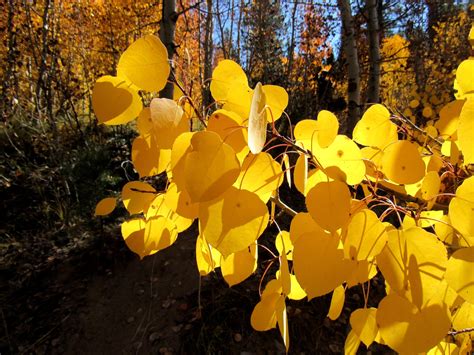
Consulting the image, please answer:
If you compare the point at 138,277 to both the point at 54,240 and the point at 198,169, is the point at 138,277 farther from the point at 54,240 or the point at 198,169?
the point at 198,169

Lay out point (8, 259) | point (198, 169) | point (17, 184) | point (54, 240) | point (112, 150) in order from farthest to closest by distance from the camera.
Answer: point (112, 150) < point (17, 184) < point (54, 240) < point (8, 259) < point (198, 169)

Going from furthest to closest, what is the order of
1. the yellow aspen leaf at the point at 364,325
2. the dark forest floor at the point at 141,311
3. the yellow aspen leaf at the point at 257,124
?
the dark forest floor at the point at 141,311
the yellow aspen leaf at the point at 364,325
the yellow aspen leaf at the point at 257,124

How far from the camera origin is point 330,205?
26 cm

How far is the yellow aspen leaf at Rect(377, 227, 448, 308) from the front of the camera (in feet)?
0.84

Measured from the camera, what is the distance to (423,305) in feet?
0.88

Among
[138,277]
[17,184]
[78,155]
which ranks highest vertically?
[78,155]

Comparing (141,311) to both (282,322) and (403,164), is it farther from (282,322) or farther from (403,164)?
(403,164)

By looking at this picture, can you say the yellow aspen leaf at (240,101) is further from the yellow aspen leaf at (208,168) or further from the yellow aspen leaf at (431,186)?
the yellow aspen leaf at (431,186)

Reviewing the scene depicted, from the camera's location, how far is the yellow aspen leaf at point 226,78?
0.33m

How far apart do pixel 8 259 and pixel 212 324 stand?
5.58 feet

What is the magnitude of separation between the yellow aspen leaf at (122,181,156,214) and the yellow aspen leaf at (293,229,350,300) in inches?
7.6

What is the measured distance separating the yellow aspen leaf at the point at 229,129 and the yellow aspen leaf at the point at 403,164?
0.16 metres

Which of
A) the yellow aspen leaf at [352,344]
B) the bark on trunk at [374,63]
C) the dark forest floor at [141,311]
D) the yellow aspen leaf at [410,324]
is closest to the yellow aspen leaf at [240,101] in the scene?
the yellow aspen leaf at [410,324]

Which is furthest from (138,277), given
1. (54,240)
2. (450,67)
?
(450,67)
